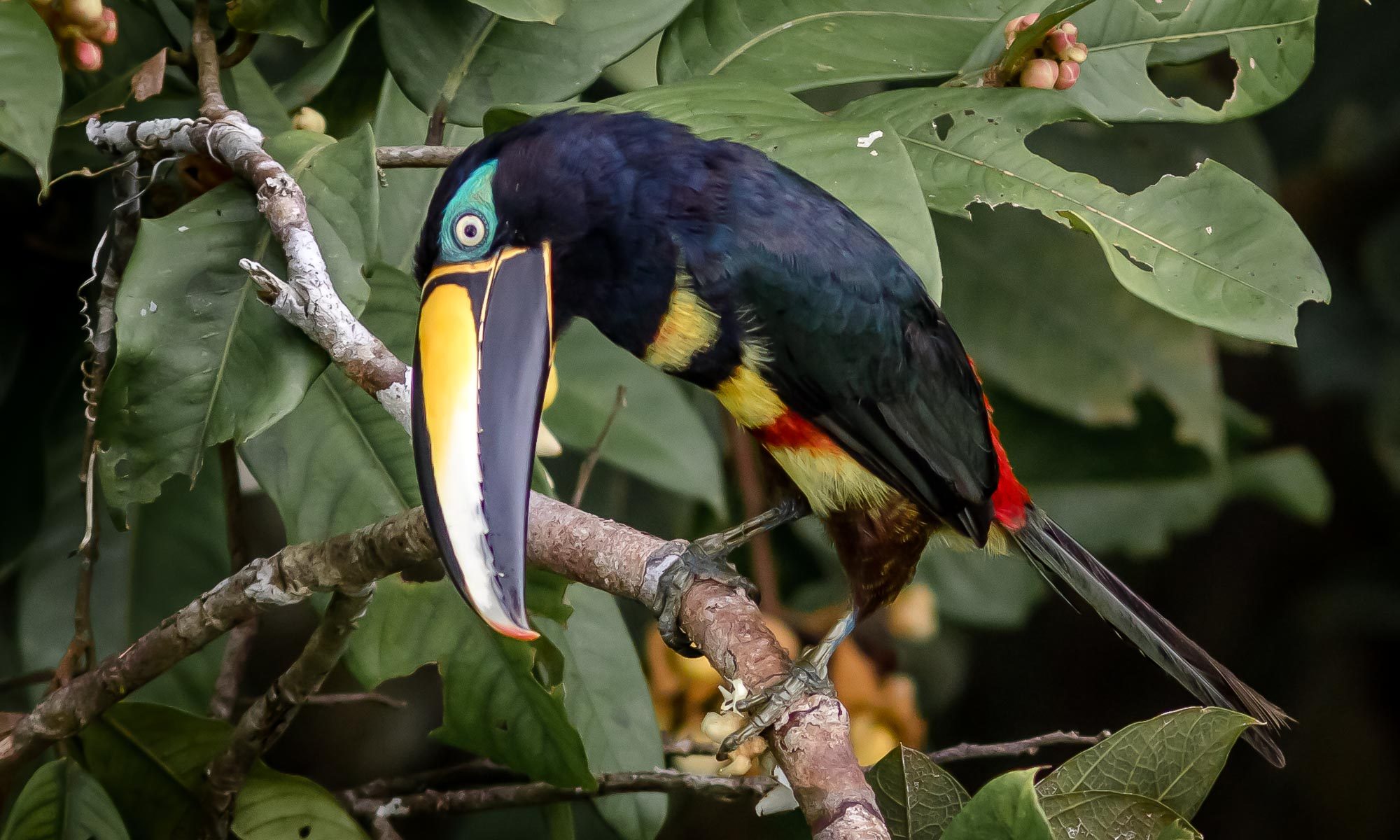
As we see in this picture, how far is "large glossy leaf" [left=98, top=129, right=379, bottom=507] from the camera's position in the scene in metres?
1.10

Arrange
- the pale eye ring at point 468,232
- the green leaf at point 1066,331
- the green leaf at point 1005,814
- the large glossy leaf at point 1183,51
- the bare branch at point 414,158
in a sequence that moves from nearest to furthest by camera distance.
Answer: the green leaf at point 1005,814
the pale eye ring at point 468,232
the bare branch at point 414,158
the large glossy leaf at point 1183,51
the green leaf at point 1066,331

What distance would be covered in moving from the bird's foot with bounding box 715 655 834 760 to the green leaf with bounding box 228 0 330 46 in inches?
31.8

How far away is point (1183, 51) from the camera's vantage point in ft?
4.91

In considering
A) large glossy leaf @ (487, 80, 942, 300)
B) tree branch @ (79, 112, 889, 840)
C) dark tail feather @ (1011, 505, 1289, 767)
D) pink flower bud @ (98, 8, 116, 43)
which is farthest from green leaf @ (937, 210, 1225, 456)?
pink flower bud @ (98, 8, 116, 43)

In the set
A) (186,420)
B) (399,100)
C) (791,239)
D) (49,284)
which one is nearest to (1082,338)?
(791,239)

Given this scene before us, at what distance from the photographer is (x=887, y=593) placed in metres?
1.39

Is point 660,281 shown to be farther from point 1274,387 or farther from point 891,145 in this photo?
point 1274,387

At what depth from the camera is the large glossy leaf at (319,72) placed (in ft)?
4.64

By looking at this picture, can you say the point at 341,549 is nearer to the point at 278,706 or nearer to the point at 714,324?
the point at 278,706

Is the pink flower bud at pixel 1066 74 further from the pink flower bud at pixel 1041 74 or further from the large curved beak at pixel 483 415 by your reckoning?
the large curved beak at pixel 483 415

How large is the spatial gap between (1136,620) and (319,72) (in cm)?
116

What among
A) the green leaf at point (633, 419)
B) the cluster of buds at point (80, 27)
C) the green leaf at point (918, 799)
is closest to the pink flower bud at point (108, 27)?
the cluster of buds at point (80, 27)

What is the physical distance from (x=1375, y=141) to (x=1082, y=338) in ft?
2.97

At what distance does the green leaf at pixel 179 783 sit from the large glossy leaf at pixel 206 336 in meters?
0.27
